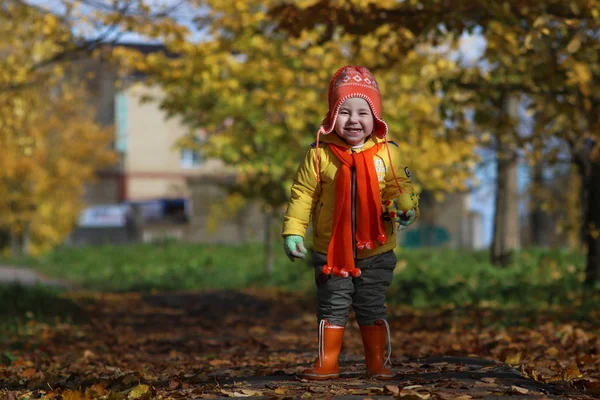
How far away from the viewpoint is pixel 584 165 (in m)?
12.1

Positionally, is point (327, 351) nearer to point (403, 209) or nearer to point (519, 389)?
point (403, 209)

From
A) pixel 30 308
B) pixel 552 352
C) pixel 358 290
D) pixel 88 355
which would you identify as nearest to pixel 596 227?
pixel 552 352

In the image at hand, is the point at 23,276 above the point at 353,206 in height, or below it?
below

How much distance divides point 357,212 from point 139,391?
5.05 ft

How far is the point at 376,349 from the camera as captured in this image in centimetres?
512

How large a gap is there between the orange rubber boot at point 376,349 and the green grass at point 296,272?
6136mm

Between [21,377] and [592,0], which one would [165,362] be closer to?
[21,377]

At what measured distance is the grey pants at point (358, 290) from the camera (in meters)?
5.06

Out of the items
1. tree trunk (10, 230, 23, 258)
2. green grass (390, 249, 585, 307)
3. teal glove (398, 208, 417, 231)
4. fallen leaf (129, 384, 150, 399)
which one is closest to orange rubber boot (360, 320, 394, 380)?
teal glove (398, 208, 417, 231)

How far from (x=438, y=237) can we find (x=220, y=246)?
45.3 feet

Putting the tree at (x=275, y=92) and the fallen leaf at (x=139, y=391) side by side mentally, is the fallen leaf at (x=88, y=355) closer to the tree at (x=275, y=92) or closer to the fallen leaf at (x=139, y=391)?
the fallen leaf at (x=139, y=391)

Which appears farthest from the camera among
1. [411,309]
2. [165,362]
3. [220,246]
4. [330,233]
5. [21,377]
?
[220,246]

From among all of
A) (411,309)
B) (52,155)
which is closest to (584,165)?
(411,309)

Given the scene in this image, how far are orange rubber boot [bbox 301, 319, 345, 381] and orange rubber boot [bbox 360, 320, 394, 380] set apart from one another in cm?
19
